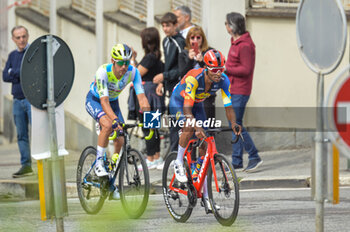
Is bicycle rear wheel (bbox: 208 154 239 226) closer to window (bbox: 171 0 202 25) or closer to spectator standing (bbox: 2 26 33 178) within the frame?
spectator standing (bbox: 2 26 33 178)

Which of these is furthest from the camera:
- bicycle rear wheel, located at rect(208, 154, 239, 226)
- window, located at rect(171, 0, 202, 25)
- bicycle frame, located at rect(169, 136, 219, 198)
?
window, located at rect(171, 0, 202, 25)

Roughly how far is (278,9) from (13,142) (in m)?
7.23

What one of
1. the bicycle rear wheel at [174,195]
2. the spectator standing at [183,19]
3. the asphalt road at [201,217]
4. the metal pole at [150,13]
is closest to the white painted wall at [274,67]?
the spectator standing at [183,19]

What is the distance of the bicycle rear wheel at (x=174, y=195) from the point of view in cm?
949

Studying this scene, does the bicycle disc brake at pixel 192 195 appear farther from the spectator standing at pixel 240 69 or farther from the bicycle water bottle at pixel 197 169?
the spectator standing at pixel 240 69

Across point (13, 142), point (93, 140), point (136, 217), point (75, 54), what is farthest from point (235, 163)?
point (13, 142)

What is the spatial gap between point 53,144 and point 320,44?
2233 mm

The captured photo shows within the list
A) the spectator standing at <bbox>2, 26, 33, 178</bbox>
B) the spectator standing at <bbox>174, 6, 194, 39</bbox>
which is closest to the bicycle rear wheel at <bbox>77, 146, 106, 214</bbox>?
the spectator standing at <bbox>2, 26, 33, 178</bbox>

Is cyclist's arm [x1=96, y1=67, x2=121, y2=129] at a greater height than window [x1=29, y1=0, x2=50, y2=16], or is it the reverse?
window [x1=29, y1=0, x2=50, y2=16]

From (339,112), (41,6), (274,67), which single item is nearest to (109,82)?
(339,112)

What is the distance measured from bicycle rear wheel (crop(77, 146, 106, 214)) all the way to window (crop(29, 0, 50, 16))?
9.64 m

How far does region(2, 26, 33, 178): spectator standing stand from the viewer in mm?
13320

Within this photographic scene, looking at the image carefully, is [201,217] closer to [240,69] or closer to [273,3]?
[240,69]

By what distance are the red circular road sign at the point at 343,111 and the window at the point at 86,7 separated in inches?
485
